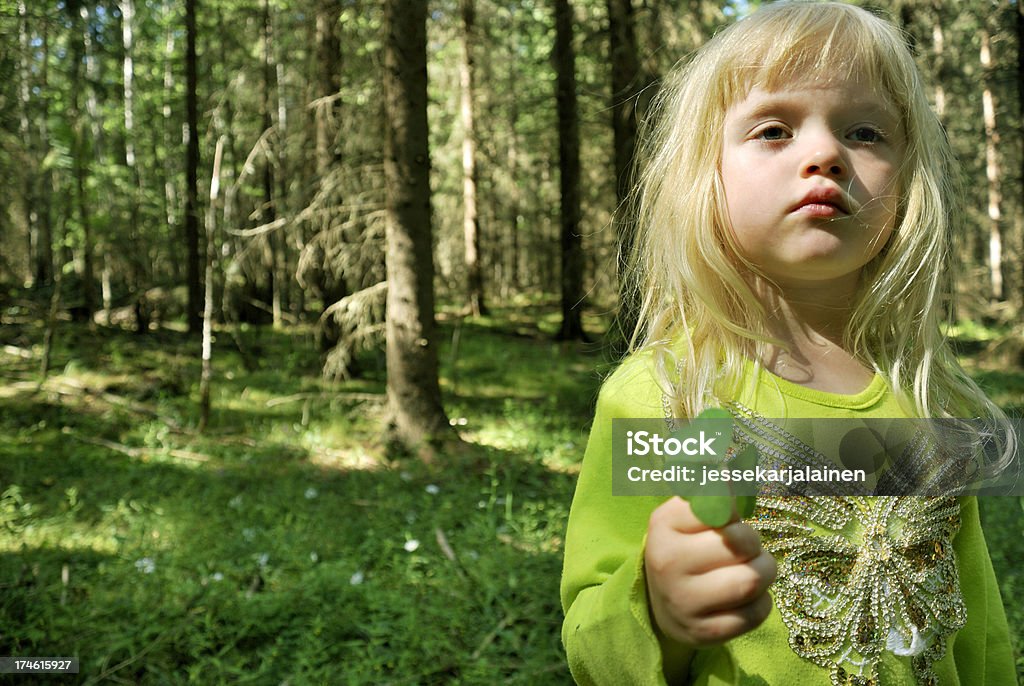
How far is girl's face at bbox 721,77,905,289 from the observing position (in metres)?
1.09

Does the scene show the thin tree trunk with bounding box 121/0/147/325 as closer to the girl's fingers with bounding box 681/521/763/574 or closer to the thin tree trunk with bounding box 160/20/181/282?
the thin tree trunk with bounding box 160/20/181/282

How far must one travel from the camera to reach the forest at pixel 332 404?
4219 millimetres

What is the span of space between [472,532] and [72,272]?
755 inches

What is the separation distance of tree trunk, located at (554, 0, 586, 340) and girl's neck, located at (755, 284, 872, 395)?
9.19 meters

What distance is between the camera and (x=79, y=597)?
4.65 m

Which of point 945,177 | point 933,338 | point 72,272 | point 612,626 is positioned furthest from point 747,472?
point 72,272

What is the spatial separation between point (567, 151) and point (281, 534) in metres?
9.97

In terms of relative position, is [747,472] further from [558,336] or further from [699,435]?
[558,336]

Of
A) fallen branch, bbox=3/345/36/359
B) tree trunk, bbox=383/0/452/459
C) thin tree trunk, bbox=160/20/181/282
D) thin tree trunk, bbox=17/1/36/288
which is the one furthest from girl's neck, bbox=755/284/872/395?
thin tree trunk, bbox=160/20/181/282

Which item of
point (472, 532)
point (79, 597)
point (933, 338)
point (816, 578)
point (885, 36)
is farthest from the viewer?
point (472, 532)

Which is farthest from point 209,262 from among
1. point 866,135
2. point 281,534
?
point 866,135

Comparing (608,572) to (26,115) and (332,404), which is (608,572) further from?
(26,115)

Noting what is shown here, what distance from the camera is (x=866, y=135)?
3.82ft

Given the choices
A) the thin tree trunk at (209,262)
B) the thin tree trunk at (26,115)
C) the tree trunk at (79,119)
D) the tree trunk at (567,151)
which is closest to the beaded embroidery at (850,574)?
the thin tree trunk at (26,115)
